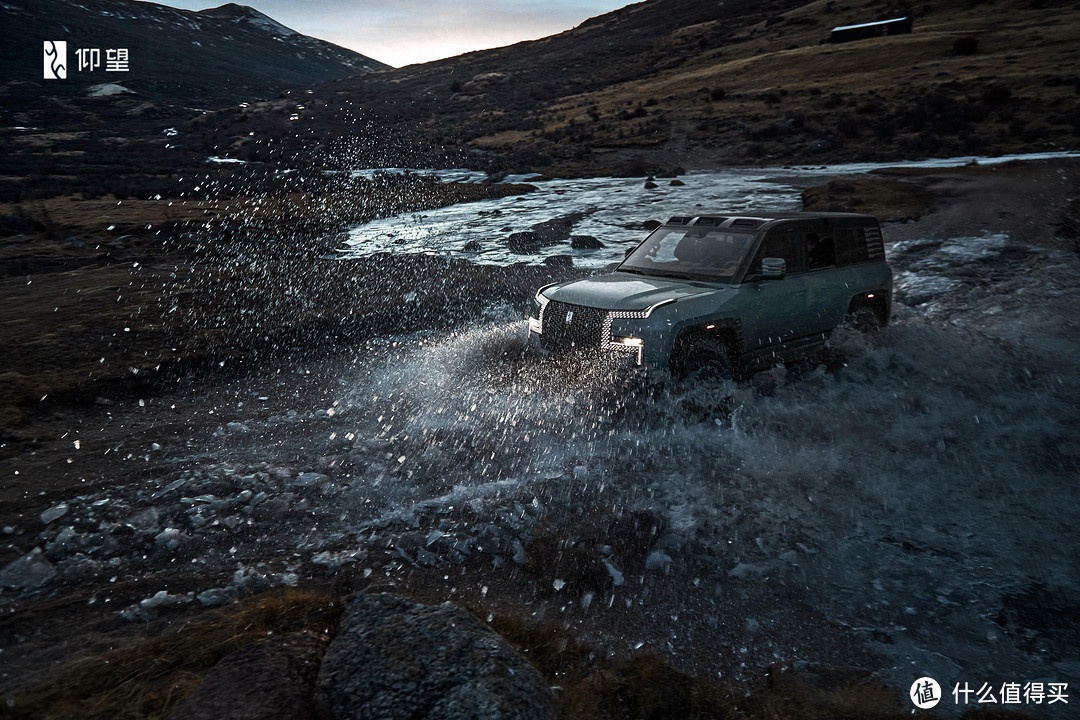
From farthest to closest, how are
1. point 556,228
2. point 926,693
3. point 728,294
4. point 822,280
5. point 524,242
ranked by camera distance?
1. point 556,228
2. point 524,242
3. point 822,280
4. point 728,294
5. point 926,693

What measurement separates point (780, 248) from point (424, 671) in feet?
19.8

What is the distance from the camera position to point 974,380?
27.0 ft

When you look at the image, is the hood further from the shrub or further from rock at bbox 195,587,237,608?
the shrub

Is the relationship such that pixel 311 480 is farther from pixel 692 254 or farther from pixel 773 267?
pixel 773 267

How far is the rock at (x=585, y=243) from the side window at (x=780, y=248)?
9.64m

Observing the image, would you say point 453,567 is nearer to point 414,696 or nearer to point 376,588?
point 376,588

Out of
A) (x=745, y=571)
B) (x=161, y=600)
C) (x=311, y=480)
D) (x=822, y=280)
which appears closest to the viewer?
(x=161, y=600)

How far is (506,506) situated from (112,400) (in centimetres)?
551

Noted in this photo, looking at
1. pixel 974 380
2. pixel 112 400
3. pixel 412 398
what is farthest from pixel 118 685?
pixel 974 380

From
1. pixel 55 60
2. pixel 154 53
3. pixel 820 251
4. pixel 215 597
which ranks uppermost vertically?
pixel 154 53

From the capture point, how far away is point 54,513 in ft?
17.4

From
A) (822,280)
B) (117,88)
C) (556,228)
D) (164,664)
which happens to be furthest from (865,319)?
(117,88)

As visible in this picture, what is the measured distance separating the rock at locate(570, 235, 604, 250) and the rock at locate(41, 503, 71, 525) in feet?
43.5

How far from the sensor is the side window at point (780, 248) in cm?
739
